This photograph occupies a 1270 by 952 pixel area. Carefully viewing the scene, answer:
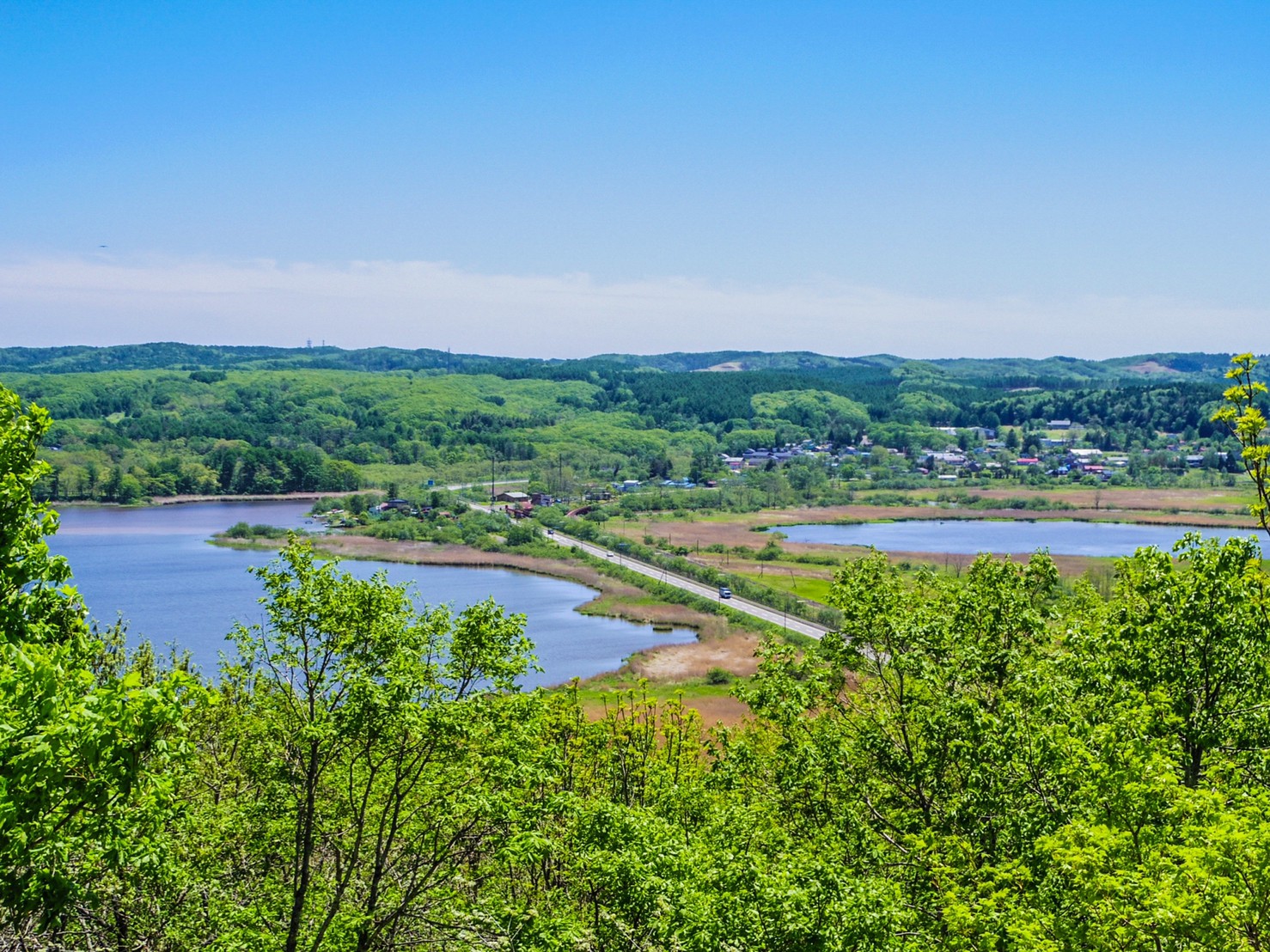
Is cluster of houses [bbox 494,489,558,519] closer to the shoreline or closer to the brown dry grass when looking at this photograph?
the brown dry grass

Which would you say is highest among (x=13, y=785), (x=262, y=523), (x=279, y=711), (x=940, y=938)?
(x=13, y=785)

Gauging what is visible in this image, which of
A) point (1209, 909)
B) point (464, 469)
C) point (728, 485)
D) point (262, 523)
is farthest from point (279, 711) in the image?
point (464, 469)

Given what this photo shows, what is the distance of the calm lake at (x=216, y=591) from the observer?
49.9 metres

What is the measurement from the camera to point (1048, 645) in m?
14.6

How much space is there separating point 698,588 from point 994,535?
135 ft

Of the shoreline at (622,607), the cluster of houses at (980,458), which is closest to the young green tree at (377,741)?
the shoreline at (622,607)

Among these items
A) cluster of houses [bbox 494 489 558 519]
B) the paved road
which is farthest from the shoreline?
cluster of houses [bbox 494 489 558 519]

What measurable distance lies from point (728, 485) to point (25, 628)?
124 meters

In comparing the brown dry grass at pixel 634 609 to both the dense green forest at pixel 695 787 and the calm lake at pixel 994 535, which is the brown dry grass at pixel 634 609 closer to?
the dense green forest at pixel 695 787

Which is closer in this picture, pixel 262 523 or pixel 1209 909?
pixel 1209 909

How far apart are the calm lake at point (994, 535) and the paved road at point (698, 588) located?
60.9ft

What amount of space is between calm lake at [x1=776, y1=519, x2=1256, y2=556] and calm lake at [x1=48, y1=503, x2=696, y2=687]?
99.0 feet

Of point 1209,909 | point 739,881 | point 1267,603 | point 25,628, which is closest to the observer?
point 1209,909

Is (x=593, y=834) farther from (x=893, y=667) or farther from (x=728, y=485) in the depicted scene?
(x=728, y=485)
